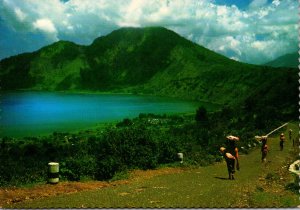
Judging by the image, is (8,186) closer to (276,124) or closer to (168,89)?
(276,124)

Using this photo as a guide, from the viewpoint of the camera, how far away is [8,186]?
14.8m

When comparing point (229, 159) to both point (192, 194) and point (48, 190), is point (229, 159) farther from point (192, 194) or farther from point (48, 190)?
point (48, 190)

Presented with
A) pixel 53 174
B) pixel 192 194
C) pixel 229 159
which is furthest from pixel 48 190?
pixel 229 159

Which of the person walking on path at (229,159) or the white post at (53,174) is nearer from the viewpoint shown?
the person walking on path at (229,159)

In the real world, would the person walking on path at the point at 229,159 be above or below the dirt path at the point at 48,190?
above

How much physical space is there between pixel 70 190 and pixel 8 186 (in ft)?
7.55

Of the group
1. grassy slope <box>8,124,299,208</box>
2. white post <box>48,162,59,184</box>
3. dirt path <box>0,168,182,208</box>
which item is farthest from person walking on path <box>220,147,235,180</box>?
white post <box>48,162,59,184</box>

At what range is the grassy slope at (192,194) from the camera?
11.8 m

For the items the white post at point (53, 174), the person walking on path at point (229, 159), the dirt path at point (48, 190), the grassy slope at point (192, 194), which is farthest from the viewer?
the white post at point (53, 174)

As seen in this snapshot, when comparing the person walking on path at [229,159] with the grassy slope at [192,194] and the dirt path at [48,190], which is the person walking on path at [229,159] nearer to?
the grassy slope at [192,194]

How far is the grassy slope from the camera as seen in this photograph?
38.6 feet

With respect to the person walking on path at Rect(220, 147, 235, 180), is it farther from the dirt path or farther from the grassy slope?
the dirt path

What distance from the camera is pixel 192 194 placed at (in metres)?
12.7

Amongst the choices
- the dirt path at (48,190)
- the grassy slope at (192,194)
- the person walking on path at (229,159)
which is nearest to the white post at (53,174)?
the dirt path at (48,190)
